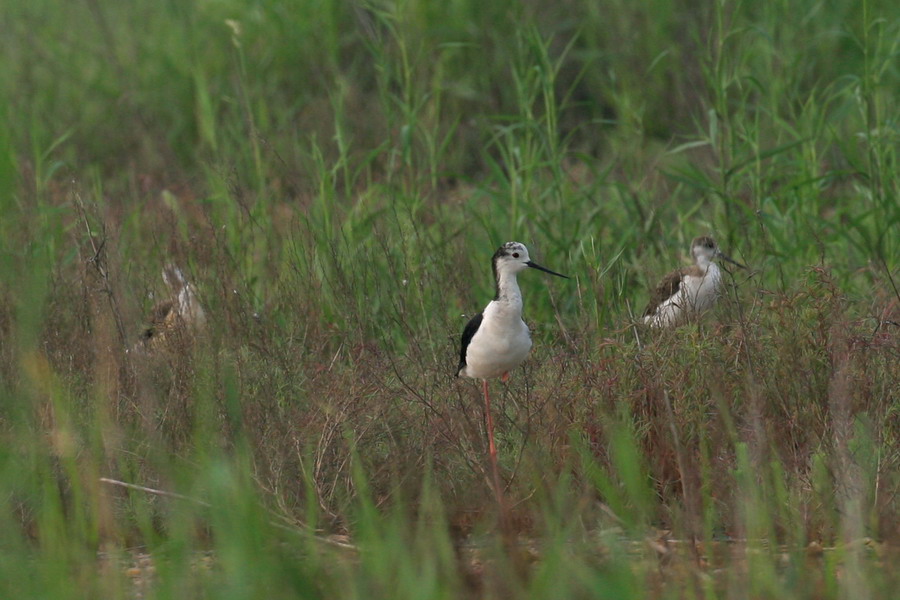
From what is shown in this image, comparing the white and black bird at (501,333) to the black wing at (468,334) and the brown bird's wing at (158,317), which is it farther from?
the brown bird's wing at (158,317)

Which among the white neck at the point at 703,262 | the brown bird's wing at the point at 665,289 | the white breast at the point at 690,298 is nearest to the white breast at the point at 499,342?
the white breast at the point at 690,298

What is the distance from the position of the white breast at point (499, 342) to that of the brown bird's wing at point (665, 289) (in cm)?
71

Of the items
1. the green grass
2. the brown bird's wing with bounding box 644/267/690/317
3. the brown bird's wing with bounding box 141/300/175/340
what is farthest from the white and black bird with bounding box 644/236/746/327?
the brown bird's wing with bounding box 141/300/175/340

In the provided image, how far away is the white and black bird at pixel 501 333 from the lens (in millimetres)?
4273

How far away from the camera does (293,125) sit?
26.1ft

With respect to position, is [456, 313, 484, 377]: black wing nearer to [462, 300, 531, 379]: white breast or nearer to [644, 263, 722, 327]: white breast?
[462, 300, 531, 379]: white breast

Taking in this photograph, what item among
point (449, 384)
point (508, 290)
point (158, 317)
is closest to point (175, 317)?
point (158, 317)

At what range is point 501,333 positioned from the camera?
427 cm

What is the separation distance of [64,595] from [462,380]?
6.85 ft

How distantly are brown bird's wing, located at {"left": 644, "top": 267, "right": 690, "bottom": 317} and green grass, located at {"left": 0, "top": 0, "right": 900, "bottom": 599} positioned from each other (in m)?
0.16

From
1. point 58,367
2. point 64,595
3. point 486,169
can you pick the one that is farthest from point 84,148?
point 64,595

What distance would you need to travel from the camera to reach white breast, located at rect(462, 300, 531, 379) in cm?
427

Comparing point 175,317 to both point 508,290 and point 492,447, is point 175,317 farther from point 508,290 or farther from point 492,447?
point 492,447

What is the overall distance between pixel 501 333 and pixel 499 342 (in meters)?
0.03
